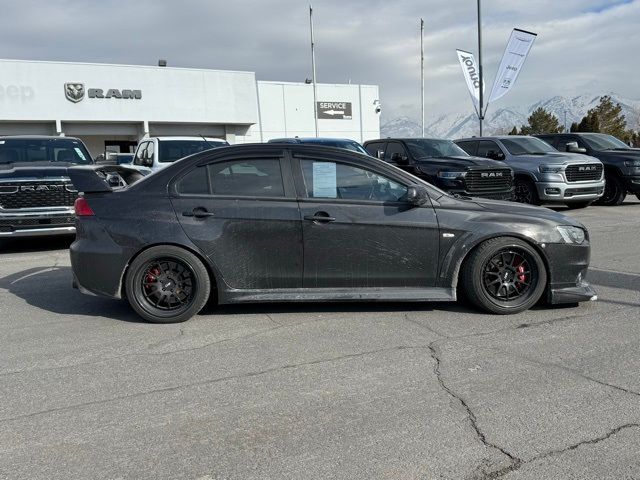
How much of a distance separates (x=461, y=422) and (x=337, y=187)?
2580mm

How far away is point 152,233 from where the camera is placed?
5.08 metres

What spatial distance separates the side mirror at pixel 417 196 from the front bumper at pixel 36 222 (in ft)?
20.1

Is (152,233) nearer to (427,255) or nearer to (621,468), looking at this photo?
(427,255)

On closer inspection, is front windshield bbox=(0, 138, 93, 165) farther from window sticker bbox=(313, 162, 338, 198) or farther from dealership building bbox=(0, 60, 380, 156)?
dealership building bbox=(0, 60, 380, 156)

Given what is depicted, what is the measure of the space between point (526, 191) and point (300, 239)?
1048cm

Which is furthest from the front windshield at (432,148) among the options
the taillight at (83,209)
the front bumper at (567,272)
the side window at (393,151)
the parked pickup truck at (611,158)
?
the taillight at (83,209)

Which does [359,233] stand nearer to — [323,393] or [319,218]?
[319,218]

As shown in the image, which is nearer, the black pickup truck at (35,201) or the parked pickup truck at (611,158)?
the black pickup truck at (35,201)

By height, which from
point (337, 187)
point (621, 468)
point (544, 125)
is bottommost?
point (621, 468)

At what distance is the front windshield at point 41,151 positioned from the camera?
10.4 metres

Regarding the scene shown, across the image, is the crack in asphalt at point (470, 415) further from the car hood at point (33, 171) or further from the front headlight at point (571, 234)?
the car hood at point (33, 171)

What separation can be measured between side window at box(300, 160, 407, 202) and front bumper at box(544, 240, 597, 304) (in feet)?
4.99

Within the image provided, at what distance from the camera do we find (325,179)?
524cm

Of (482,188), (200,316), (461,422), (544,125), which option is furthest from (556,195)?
(544,125)
